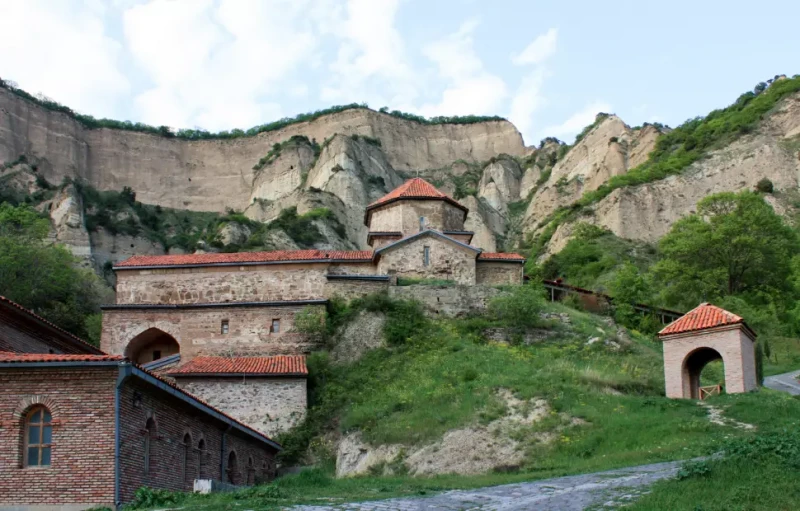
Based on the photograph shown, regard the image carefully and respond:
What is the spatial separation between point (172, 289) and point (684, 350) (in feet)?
72.6

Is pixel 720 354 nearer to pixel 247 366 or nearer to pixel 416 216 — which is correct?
pixel 247 366

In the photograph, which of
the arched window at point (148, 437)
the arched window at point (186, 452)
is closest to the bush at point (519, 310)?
the arched window at point (186, 452)

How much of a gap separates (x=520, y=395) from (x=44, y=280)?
35.4 metres

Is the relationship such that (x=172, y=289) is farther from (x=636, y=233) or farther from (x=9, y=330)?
(x=636, y=233)

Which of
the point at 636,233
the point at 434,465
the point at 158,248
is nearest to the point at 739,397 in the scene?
the point at 434,465

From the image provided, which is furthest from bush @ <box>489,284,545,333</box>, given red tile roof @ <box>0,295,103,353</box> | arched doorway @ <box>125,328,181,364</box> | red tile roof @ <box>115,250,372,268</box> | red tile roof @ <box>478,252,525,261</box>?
red tile roof @ <box>0,295,103,353</box>

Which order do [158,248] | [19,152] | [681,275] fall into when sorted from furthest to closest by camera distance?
[19,152]
[158,248]
[681,275]

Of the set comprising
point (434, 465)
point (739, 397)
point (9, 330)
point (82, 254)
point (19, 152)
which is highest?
point (19, 152)

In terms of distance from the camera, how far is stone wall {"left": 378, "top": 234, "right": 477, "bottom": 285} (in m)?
40.6

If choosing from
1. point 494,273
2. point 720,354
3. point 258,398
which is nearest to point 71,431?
point 258,398

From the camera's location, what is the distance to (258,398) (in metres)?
31.8

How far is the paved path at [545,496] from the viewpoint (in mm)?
14023

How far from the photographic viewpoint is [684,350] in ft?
91.1

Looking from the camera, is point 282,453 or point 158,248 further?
point 158,248
